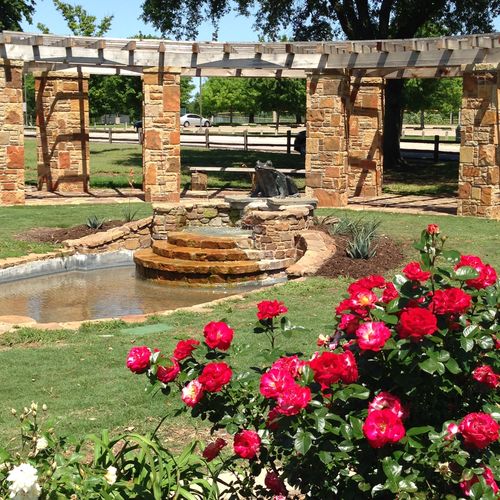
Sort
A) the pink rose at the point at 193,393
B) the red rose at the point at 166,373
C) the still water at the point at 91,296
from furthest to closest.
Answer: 1. the still water at the point at 91,296
2. the red rose at the point at 166,373
3. the pink rose at the point at 193,393

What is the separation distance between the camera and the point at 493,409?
374 centimetres

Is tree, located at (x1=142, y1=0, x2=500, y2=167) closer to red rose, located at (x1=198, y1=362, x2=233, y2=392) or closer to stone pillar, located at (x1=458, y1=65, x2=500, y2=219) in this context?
stone pillar, located at (x1=458, y1=65, x2=500, y2=219)

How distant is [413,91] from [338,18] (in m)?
16.2

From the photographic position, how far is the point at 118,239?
1546cm

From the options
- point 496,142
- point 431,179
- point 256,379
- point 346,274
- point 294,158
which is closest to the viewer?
point 256,379

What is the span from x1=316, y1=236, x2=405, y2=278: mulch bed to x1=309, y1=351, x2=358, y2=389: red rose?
8386mm

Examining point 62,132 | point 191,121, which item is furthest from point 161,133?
point 191,121

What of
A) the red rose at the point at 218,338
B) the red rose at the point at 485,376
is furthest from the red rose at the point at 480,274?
the red rose at the point at 218,338

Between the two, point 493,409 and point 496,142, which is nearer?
Answer: point 493,409

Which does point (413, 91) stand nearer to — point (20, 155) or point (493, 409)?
point (20, 155)

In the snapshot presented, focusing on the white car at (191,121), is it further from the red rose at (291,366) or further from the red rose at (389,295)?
the red rose at (291,366)

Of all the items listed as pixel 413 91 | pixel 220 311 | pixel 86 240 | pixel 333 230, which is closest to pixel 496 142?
pixel 333 230

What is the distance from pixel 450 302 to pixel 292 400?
0.76 meters

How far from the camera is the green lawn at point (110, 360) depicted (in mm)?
6285
